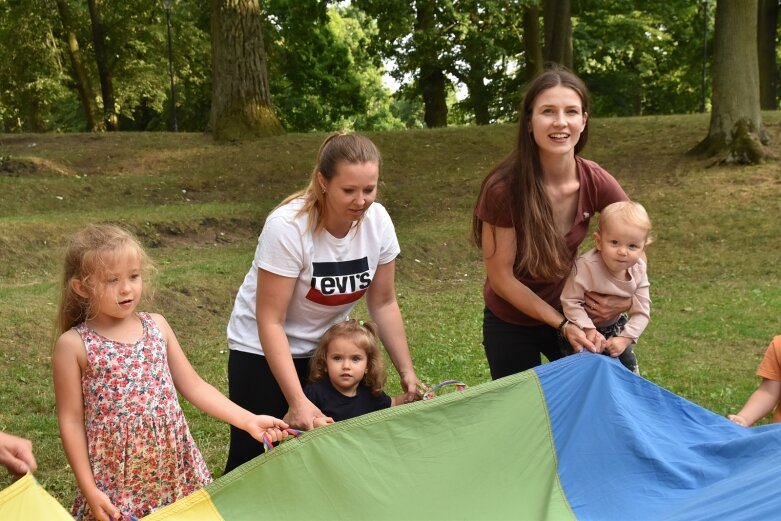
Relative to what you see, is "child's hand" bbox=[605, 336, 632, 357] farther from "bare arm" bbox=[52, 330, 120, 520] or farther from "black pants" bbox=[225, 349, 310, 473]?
"bare arm" bbox=[52, 330, 120, 520]

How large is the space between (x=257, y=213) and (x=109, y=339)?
10.2 metres

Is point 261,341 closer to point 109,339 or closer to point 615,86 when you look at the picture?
point 109,339

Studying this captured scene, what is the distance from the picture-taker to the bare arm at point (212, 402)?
3.15 meters

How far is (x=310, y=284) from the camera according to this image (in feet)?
11.4

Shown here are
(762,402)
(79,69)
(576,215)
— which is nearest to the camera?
(576,215)

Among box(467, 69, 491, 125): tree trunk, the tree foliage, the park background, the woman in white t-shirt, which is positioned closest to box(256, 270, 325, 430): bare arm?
the woman in white t-shirt

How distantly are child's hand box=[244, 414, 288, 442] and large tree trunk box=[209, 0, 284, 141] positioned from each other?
13762 millimetres

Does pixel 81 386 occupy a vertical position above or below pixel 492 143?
below

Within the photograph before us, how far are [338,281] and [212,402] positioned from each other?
2.15ft

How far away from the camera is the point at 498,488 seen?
11.0 ft

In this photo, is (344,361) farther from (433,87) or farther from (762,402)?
(433,87)

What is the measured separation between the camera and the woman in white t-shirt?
3.33 m

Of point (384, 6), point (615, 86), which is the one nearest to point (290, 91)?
point (615, 86)

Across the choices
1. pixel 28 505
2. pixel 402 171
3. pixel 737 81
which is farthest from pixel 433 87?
pixel 28 505
